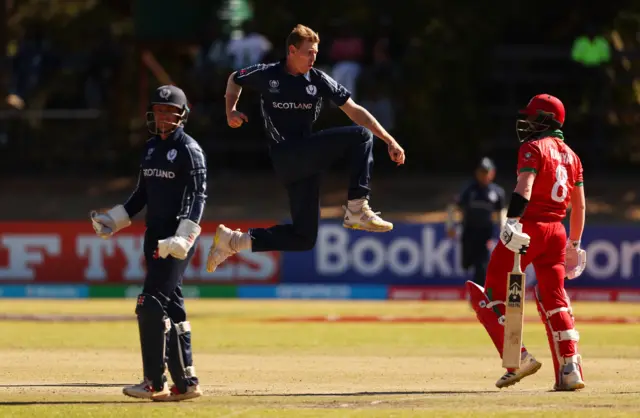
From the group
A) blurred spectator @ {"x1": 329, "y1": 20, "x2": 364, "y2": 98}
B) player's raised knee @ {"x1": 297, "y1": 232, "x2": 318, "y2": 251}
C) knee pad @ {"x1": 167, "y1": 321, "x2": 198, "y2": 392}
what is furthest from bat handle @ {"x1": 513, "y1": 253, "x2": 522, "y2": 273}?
blurred spectator @ {"x1": 329, "y1": 20, "x2": 364, "y2": 98}

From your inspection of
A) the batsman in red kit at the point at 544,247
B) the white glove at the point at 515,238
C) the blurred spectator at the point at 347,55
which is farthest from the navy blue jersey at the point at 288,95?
the blurred spectator at the point at 347,55

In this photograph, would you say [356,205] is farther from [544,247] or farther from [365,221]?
[544,247]

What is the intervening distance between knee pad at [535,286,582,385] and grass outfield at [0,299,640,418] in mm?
273

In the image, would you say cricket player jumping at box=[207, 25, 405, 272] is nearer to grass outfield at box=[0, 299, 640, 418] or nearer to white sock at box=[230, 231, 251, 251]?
white sock at box=[230, 231, 251, 251]

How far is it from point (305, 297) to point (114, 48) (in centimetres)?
879

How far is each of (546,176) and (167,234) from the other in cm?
297

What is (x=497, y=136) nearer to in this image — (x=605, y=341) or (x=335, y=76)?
(x=335, y=76)

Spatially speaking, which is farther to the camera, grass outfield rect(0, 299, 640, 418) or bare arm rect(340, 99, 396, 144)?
bare arm rect(340, 99, 396, 144)

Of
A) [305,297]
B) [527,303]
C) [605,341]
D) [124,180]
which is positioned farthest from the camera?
[124,180]

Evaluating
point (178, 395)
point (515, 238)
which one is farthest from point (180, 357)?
point (515, 238)

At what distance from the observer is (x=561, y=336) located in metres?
10.6

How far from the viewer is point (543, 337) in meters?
16.8

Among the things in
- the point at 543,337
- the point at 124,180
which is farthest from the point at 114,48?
the point at 543,337

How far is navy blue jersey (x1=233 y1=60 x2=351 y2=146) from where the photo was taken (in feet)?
35.3
